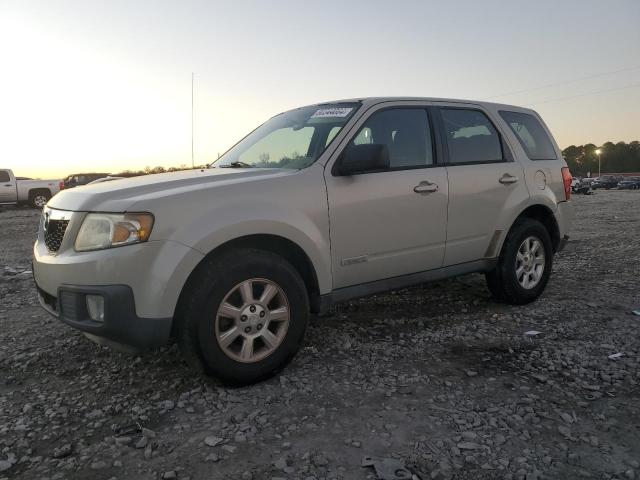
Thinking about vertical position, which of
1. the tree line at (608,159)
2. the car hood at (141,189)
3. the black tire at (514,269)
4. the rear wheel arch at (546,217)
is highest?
the tree line at (608,159)

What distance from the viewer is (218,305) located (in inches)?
113

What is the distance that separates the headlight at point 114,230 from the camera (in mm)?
2701

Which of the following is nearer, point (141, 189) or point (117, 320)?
point (117, 320)

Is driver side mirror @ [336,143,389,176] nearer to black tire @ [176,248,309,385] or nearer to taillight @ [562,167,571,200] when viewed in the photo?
black tire @ [176,248,309,385]

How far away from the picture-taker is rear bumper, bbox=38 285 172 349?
2.66 meters

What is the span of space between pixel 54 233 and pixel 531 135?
436 centimetres

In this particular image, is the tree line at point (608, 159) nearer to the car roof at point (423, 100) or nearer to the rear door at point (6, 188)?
the rear door at point (6, 188)

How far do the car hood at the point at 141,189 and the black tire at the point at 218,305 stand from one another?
48 cm

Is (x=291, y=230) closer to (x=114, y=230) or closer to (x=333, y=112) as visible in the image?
(x=114, y=230)

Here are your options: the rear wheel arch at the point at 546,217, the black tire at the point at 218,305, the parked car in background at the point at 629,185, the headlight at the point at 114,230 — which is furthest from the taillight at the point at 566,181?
the parked car in background at the point at 629,185

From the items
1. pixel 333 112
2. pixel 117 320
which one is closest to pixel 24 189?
pixel 333 112

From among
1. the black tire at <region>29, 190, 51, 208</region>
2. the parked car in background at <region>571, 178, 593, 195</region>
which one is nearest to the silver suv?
the black tire at <region>29, 190, 51, 208</region>

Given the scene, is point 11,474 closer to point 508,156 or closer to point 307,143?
point 307,143

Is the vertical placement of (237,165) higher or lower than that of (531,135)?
lower
